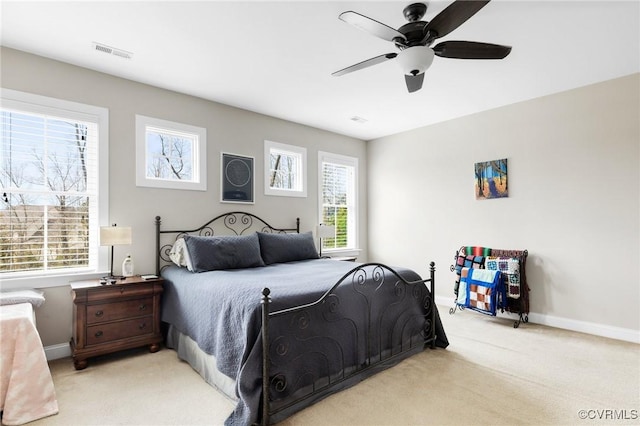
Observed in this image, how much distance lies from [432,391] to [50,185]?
3768mm

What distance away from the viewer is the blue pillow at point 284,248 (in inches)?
161

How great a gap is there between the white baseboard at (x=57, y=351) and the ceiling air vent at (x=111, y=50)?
2697 millimetres

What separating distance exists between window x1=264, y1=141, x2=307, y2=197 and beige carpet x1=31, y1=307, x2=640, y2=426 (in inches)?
100

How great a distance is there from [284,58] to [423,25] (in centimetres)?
140

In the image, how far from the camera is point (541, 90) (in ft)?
13.1

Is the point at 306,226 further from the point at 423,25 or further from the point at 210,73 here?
the point at 423,25

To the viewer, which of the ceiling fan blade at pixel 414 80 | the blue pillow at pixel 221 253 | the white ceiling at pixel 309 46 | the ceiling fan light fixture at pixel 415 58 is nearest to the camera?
the ceiling fan light fixture at pixel 415 58

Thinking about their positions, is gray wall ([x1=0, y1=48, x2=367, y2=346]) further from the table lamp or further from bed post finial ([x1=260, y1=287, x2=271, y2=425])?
bed post finial ([x1=260, y1=287, x2=271, y2=425])

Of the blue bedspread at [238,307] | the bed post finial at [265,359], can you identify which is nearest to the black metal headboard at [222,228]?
the blue bedspread at [238,307]

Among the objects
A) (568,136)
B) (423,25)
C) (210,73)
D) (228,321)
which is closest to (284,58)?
(210,73)

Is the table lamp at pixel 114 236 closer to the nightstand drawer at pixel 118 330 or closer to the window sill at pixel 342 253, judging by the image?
the nightstand drawer at pixel 118 330

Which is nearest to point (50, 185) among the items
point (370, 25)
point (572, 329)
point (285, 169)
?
point (285, 169)

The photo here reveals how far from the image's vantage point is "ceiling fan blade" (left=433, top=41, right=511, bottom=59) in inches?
90.9

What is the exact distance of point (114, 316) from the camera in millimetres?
3088
